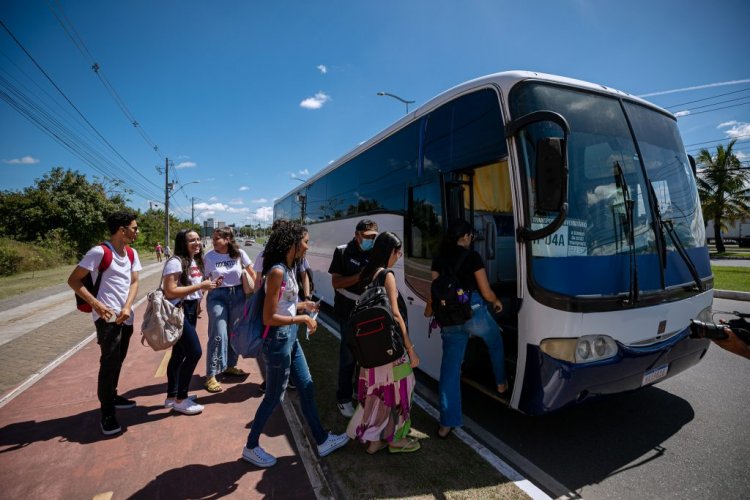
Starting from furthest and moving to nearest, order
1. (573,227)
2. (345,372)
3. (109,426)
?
(345,372) < (109,426) < (573,227)

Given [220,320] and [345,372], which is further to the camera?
[220,320]

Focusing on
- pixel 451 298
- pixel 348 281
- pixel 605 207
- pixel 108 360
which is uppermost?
pixel 605 207

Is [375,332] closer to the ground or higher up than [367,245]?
closer to the ground

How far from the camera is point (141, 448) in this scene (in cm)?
347

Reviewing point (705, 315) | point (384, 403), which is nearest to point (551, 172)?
point (384, 403)

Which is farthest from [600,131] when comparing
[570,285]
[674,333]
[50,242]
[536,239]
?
[50,242]

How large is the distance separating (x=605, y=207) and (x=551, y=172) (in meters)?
0.75

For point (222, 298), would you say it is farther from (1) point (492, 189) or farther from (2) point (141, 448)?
(1) point (492, 189)

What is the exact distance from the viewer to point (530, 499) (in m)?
2.64

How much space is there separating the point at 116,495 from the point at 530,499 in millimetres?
3137

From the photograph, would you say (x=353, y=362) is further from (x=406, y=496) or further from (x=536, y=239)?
(x=536, y=239)

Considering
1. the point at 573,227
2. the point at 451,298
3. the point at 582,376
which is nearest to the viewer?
the point at 582,376

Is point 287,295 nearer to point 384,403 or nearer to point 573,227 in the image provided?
point 384,403

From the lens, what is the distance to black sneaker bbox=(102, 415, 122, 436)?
3.69 m
